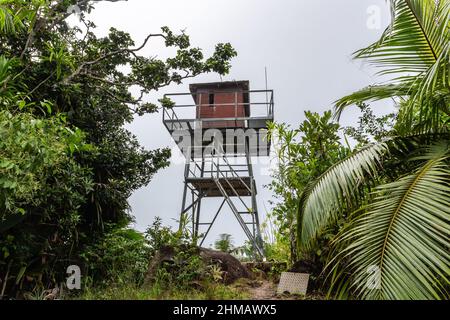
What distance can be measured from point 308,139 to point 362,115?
3.32 m

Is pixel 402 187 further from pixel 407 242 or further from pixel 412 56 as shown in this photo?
pixel 412 56

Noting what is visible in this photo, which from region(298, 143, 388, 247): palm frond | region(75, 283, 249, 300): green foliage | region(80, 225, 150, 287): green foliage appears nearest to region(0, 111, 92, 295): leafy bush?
region(80, 225, 150, 287): green foliage

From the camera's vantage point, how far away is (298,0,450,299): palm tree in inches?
94.7

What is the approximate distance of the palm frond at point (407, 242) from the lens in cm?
230

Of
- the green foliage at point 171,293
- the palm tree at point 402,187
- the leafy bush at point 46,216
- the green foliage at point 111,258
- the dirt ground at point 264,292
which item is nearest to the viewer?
the palm tree at point 402,187

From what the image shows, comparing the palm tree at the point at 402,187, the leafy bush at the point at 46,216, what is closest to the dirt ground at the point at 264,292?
the palm tree at the point at 402,187

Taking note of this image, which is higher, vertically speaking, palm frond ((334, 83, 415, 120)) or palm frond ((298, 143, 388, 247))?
palm frond ((334, 83, 415, 120))

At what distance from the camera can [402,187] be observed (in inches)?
114

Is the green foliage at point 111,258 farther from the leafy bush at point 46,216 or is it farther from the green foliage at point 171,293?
the green foliage at point 171,293

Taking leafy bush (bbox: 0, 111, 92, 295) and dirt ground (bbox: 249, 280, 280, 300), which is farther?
dirt ground (bbox: 249, 280, 280, 300)

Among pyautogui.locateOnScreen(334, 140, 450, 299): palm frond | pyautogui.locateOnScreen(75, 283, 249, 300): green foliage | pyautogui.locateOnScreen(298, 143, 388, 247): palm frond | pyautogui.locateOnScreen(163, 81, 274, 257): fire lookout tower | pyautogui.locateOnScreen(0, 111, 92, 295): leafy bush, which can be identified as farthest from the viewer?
pyautogui.locateOnScreen(163, 81, 274, 257): fire lookout tower

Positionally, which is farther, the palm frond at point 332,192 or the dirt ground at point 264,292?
the dirt ground at point 264,292

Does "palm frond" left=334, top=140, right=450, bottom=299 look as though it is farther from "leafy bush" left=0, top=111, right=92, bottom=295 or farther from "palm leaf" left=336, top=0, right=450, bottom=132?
"leafy bush" left=0, top=111, right=92, bottom=295
